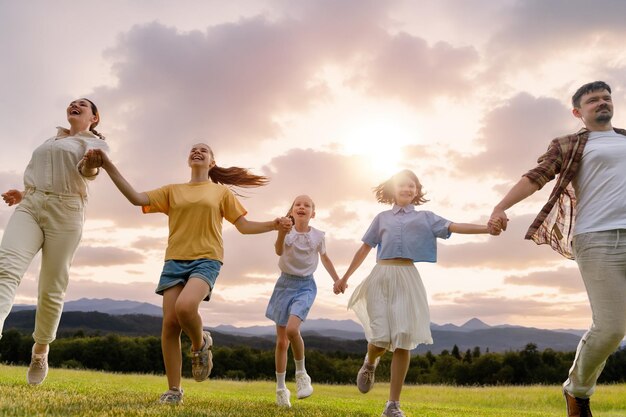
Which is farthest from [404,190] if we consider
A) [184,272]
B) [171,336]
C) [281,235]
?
[171,336]

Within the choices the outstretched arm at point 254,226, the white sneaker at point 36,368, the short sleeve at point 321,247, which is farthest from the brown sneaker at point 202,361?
the short sleeve at point 321,247

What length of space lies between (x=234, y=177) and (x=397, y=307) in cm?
256

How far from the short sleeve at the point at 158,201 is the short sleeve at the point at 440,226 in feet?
10.0

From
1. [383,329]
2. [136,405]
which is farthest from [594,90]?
[136,405]

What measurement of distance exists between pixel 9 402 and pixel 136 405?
1.11m

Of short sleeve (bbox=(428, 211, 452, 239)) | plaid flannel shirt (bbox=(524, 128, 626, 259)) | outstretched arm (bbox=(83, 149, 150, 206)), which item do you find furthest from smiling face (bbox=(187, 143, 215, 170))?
plaid flannel shirt (bbox=(524, 128, 626, 259))

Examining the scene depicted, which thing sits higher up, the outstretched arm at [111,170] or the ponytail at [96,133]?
the ponytail at [96,133]

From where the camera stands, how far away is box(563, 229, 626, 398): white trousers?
554cm

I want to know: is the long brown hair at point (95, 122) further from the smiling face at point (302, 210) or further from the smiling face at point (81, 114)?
the smiling face at point (302, 210)

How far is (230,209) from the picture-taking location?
23.7 ft

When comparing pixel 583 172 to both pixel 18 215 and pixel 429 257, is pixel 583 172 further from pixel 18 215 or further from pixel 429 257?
pixel 18 215

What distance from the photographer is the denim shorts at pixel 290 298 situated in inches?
338

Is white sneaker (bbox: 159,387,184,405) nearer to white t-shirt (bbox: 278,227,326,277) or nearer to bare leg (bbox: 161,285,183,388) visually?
bare leg (bbox: 161,285,183,388)

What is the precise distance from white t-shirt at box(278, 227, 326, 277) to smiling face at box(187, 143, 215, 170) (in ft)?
6.38
